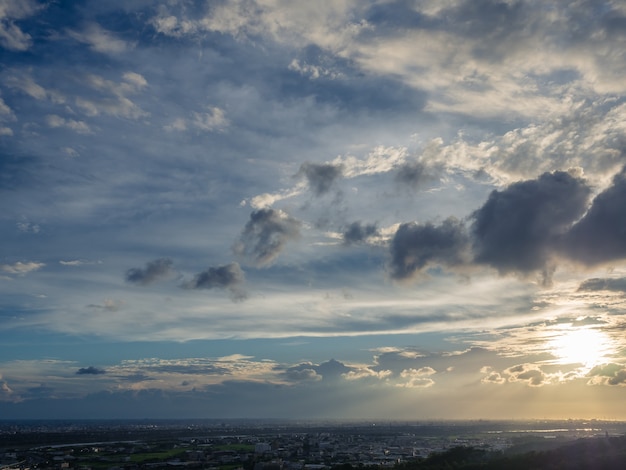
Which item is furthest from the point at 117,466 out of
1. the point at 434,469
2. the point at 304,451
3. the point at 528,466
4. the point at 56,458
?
the point at 528,466

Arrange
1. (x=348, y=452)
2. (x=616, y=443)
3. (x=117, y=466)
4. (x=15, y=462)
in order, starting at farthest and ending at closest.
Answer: (x=348, y=452) < (x=15, y=462) < (x=117, y=466) < (x=616, y=443)

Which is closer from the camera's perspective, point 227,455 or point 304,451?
point 227,455

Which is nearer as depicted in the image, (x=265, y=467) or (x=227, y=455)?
(x=265, y=467)

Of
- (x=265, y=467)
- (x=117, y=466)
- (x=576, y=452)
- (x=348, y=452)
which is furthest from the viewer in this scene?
(x=348, y=452)

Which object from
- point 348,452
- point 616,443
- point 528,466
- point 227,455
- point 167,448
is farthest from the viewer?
point 167,448

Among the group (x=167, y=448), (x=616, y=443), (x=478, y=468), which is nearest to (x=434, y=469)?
(x=478, y=468)

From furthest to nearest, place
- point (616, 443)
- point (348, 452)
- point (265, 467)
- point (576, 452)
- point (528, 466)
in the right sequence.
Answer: point (348, 452), point (265, 467), point (616, 443), point (576, 452), point (528, 466)

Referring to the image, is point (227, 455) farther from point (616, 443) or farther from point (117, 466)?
point (616, 443)

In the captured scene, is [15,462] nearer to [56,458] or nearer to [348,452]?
[56,458]
